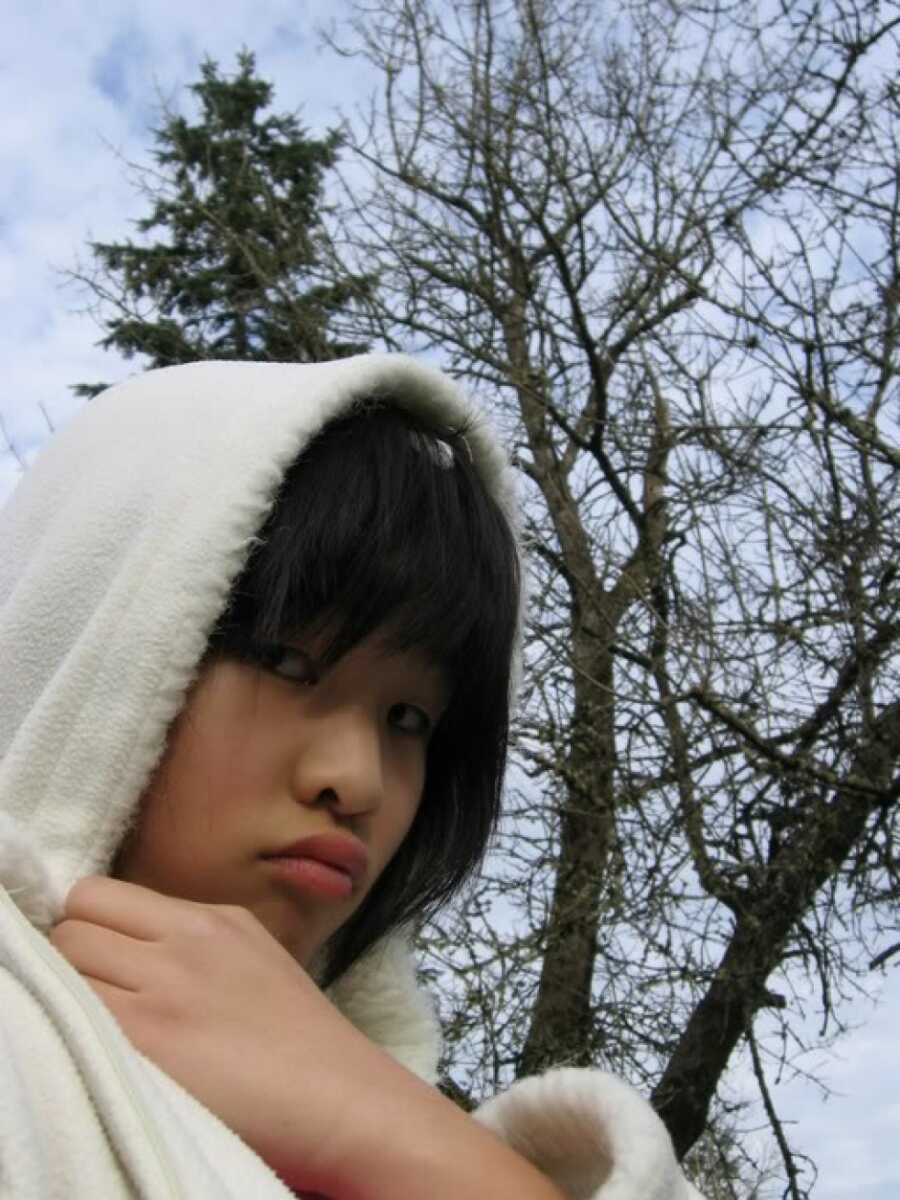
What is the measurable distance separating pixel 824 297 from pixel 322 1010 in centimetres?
320

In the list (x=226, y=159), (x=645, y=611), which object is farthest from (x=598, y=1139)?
(x=226, y=159)

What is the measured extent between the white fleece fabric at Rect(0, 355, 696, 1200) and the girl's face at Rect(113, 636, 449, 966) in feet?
0.09

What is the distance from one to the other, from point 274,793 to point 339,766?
0.05 m

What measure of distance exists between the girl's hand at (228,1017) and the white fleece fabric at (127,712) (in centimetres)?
4

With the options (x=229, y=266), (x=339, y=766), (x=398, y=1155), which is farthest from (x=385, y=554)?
(x=229, y=266)

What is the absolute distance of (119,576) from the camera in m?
1.14

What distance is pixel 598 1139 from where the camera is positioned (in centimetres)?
102

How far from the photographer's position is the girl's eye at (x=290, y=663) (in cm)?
109

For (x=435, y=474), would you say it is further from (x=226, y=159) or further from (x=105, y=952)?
(x=226, y=159)

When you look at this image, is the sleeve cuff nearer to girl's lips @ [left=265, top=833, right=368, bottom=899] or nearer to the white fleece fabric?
the white fleece fabric

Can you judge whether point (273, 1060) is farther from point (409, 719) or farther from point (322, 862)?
point (409, 719)

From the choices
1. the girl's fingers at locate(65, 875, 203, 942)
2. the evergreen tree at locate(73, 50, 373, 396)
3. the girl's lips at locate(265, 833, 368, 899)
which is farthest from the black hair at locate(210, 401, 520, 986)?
the evergreen tree at locate(73, 50, 373, 396)

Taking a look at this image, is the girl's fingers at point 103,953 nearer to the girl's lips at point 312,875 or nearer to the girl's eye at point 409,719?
the girl's lips at point 312,875

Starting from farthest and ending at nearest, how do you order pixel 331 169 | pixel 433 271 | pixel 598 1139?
pixel 331 169, pixel 433 271, pixel 598 1139
